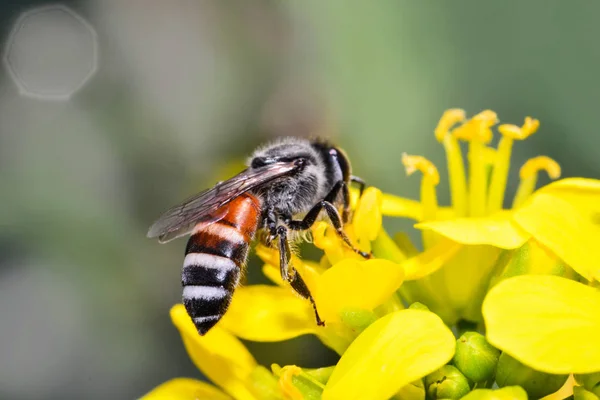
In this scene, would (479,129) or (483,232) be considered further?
(479,129)

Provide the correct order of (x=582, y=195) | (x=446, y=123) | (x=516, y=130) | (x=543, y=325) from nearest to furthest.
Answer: (x=543, y=325), (x=582, y=195), (x=516, y=130), (x=446, y=123)

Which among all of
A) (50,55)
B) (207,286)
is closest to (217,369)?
(207,286)

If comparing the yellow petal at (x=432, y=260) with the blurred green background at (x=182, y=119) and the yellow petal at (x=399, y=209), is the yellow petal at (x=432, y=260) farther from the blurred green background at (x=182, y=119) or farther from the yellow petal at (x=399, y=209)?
the blurred green background at (x=182, y=119)

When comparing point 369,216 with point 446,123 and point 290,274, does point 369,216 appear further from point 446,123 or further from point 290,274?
point 446,123

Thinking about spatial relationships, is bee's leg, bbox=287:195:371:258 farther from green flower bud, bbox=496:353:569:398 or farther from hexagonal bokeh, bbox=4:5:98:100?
hexagonal bokeh, bbox=4:5:98:100

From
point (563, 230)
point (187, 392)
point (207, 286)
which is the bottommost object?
point (187, 392)

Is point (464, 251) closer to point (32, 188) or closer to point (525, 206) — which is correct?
point (525, 206)

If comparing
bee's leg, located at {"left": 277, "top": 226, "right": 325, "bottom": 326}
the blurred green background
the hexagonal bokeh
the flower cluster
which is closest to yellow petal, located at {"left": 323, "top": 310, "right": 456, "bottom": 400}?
the flower cluster
